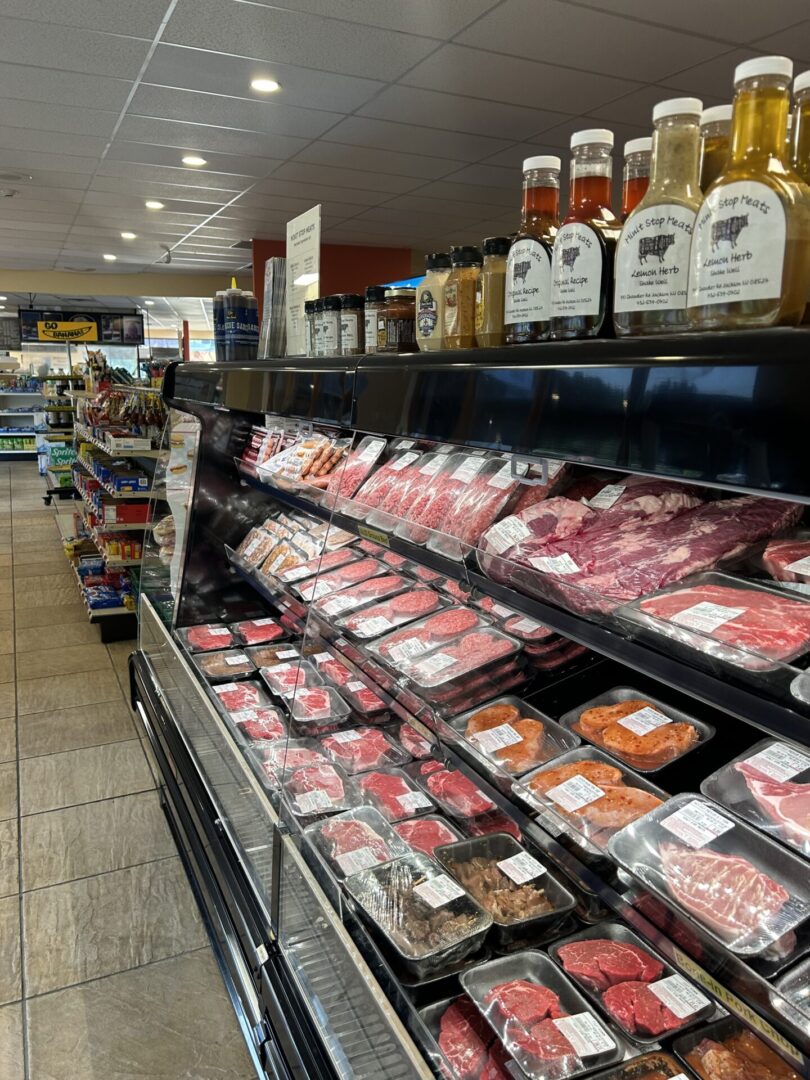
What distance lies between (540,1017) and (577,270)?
1.16 meters

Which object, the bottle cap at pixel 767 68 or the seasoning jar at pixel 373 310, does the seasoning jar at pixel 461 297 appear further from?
the bottle cap at pixel 767 68

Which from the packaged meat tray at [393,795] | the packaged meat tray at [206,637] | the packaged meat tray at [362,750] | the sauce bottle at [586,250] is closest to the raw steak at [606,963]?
the packaged meat tray at [393,795]

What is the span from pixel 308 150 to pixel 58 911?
514 centimetres

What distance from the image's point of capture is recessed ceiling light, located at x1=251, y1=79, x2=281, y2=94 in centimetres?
431

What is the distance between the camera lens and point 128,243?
379 inches

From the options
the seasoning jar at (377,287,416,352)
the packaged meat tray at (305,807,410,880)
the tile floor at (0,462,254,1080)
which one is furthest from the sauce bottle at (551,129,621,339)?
the tile floor at (0,462,254,1080)

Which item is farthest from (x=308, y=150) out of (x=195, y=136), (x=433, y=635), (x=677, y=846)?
(x=677, y=846)

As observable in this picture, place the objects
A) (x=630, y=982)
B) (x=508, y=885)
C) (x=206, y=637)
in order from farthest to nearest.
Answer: (x=206, y=637)
(x=508, y=885)
(x=630, y=982)

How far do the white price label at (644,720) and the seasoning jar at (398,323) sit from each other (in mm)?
890

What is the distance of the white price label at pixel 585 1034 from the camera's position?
1164 millimetres

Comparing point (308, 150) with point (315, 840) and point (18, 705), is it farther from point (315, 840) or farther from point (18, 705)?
point (315, 840)

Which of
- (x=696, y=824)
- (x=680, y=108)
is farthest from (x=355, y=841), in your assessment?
(x=680, y=108)

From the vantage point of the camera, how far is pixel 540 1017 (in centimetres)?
124

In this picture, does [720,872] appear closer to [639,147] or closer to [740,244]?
[740,244]
